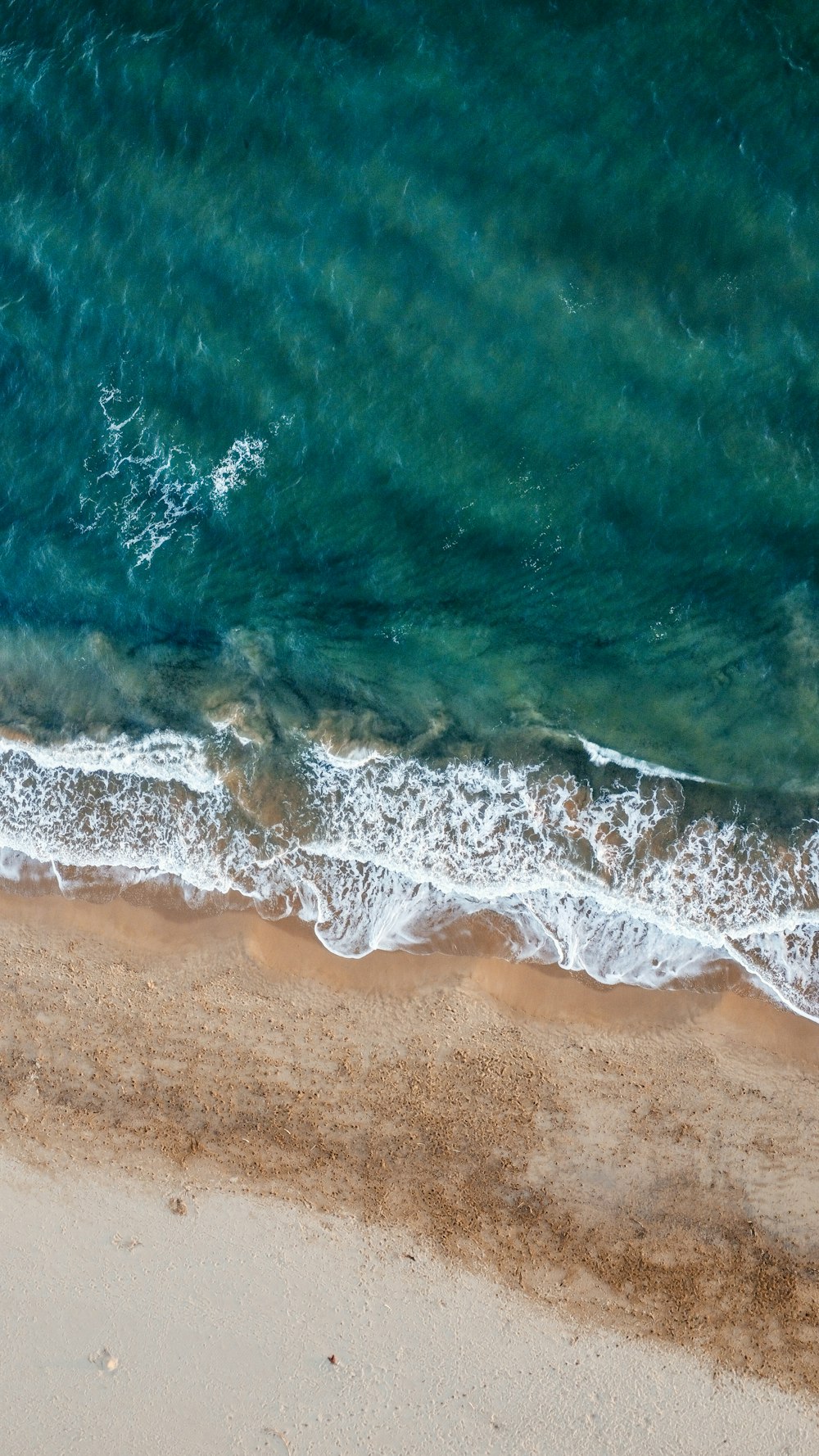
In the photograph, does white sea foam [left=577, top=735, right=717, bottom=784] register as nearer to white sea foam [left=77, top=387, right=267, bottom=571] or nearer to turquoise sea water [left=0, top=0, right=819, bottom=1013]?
turquoise sea water [left=0, top=0, right=819, bottom=1013]

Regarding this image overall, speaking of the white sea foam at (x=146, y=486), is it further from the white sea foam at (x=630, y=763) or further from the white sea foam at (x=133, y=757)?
the white sea foam at (x=630, y=763)

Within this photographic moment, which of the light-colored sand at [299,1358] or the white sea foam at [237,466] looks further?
the white sea foam at [237,466]

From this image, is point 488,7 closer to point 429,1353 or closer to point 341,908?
point 341,908

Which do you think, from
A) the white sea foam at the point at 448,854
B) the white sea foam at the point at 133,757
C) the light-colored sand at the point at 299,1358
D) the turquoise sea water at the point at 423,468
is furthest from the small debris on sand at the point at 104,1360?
the white sea foam at the point at 133,757

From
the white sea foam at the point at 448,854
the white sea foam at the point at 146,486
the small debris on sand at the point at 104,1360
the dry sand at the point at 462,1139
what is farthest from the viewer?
the white sea foam at the point at 146,486

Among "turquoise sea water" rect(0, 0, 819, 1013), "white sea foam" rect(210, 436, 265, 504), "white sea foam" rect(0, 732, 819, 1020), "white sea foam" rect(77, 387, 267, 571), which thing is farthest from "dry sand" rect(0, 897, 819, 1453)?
"white sea foam" rect(210, 436, 265, 504)

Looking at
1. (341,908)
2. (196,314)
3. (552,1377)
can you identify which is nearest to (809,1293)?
(552,1377)
